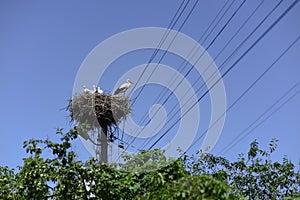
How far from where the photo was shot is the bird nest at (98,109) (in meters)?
8.91

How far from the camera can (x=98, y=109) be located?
900 centimetres

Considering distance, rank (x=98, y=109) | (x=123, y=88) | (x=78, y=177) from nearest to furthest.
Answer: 1. (x=78, y=177)
2. (x=98, y=109)
3. (x=123, y=88)

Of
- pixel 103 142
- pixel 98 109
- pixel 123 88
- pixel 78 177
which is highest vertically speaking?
pixel 123 88

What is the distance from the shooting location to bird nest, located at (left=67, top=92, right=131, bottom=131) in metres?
8.91

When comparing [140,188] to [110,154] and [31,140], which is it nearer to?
[31,140]

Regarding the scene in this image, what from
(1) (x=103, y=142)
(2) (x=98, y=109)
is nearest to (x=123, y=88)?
(2) (x=98, y=109)

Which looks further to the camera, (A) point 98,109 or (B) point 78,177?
(A) point 98,109

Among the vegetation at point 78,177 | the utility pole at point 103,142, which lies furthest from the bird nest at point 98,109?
the vegetation at point 78,177

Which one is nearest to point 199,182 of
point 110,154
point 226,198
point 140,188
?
point 226,198

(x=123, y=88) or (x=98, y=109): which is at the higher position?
(x=123, y=88)

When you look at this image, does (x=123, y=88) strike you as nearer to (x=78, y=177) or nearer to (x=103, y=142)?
(x=103, y=142)

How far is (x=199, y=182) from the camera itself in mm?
3936

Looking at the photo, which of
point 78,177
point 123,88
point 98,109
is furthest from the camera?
point 123,88

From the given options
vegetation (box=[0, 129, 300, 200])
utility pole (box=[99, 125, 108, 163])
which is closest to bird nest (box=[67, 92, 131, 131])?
utility pole (box=[99, 125, 108, 163])
